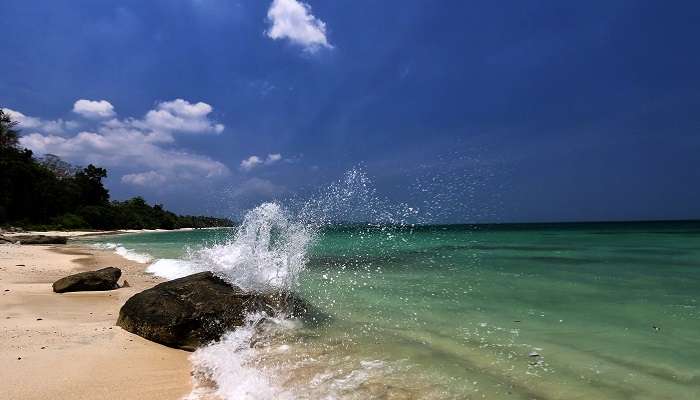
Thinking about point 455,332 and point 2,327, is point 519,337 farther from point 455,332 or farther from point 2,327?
point 2,327

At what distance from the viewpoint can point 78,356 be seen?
17.6 feet

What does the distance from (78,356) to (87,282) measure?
605cm

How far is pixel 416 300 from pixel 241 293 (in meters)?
3.82

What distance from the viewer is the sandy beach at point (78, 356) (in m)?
4.41

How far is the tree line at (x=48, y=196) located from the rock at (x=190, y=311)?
65.7 metres

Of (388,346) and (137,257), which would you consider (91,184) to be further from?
(388,346)

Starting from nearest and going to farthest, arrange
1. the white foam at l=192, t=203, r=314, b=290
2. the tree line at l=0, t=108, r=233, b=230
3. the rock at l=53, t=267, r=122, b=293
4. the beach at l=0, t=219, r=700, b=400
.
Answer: the beach at l=0, t=219, r=700, b=400 → the white foam at l=192, t=203, r=314, b=290 → the rock at l=53, t=267, r=122, b=293 → the tree line at l=0, t=108, r=233, b=230

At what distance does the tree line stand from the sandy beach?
6380 centimetres

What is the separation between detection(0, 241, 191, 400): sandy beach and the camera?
4410 millimetres

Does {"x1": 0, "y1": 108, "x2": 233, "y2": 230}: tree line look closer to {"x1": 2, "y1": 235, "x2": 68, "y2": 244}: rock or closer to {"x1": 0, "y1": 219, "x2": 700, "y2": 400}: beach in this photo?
{"x1": 2, "y1": 235, "x2": 68, "y2": 244}: rock

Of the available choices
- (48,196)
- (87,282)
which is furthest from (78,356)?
(48,196)

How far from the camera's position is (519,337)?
20.8 ft

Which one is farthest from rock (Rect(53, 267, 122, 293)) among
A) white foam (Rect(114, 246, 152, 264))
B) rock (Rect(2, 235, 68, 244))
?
rock (Rect(2, 235, 68, 244))

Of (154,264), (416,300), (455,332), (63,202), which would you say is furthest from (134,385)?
(63,202)
